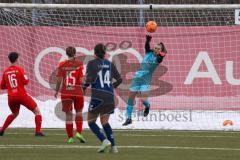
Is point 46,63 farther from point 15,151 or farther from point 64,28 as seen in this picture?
point 15,151

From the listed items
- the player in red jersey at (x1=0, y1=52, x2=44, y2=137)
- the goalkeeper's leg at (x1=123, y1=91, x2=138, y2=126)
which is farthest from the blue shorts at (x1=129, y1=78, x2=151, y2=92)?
Answer: the player in red jersey at (x1=0, y1=52, x2=44, y2=137)

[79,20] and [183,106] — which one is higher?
[79,20]

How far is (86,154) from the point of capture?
16.0m

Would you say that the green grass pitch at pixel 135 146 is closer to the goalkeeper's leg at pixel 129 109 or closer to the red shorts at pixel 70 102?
the goalkeeper's leg at pixel 129 109

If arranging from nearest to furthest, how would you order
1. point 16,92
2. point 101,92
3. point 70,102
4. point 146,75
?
1. point 101,92
2. point 70,102
3. point 16,92
4. point 146,75

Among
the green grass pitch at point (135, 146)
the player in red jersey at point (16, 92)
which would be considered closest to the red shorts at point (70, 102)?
the green grass pitch at point (135, 146)

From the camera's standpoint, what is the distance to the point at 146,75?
79.0 ft

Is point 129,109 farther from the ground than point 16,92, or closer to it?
closer to it

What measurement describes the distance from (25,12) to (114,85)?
29.8ft

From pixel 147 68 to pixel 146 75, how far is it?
238 millimetres

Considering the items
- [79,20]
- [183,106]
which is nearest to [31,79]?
[79,20]

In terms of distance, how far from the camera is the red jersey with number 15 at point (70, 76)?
19.1 m

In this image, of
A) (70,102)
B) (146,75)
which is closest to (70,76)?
(70,102)

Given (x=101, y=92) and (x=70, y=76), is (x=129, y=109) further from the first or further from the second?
(x=101, y=92)
